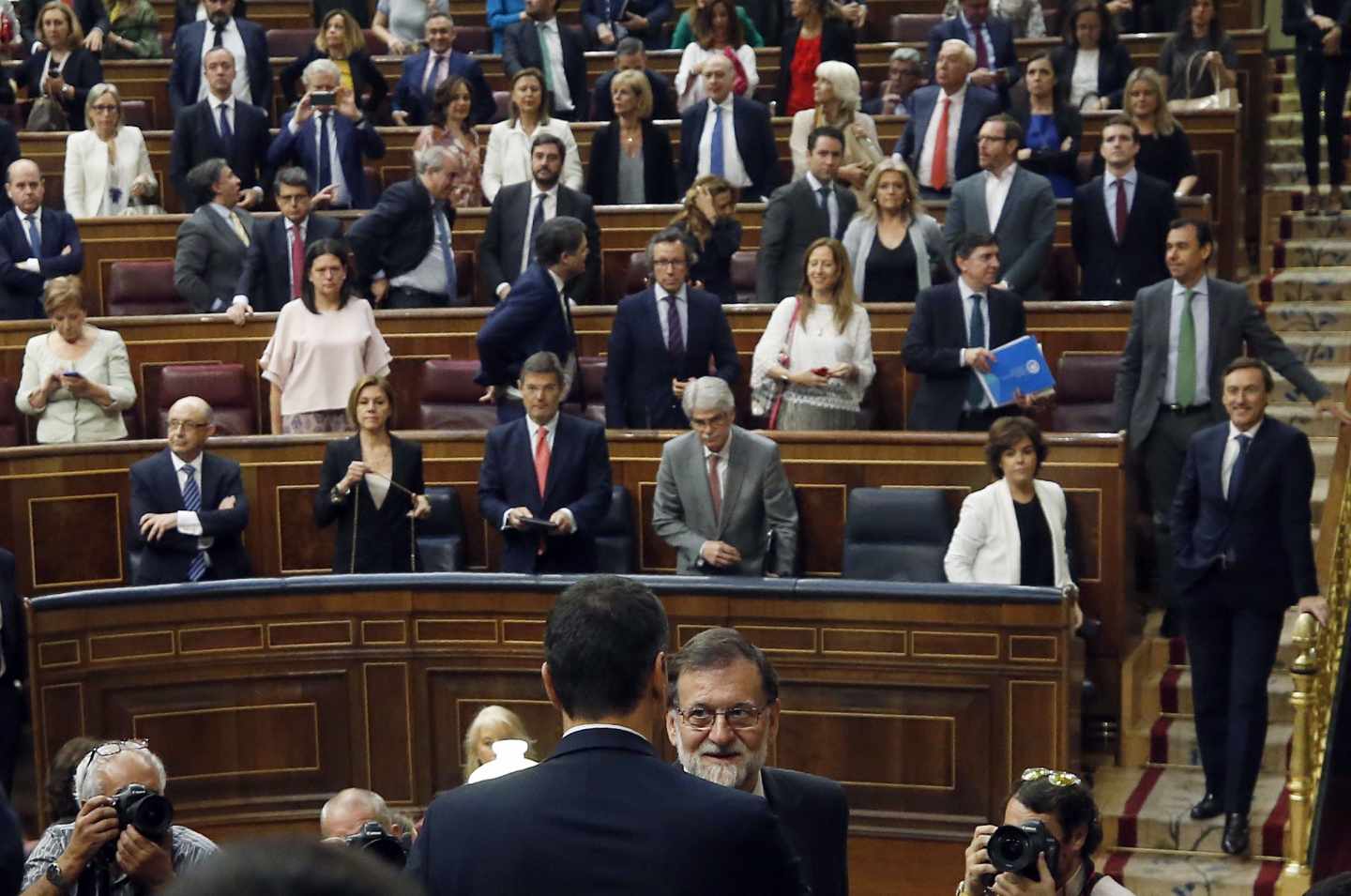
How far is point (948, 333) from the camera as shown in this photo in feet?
23.0

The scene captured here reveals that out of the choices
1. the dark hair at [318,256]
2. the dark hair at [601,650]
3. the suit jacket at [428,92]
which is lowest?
the dark hair at [601,650]

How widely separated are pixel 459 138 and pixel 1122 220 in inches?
111

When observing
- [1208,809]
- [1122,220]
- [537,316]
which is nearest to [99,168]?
[537,316]

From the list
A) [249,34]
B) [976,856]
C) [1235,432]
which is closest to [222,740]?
[1235,432]

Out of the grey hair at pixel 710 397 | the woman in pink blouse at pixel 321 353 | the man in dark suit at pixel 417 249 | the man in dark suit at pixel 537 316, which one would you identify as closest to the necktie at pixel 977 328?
the grey hair at pixel 710 397

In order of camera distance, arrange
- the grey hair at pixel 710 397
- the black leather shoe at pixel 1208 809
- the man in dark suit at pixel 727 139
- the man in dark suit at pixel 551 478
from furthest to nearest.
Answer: the man in dark suit at pixel 727 139 → the man in dark suit at pixel 551 478 → the grey hair at pixel 710 397 → the black leather shoe at pixel 1208 809

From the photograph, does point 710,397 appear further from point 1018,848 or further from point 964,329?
point 1018,848

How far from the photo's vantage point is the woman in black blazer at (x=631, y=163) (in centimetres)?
889

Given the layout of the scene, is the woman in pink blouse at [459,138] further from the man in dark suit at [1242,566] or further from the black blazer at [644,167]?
the man in dark suit at [1242,566]

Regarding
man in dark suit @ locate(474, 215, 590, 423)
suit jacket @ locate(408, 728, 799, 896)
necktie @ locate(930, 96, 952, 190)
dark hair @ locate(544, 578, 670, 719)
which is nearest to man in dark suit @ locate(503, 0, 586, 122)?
necktie @ locate(930, 96, 952, 190)

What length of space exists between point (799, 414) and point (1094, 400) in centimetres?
105

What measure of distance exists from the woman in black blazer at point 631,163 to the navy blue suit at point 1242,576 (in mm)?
3459

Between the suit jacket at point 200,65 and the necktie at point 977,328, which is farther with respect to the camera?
the suit jacket at point 200,65

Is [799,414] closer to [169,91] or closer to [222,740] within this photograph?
[222,740]
